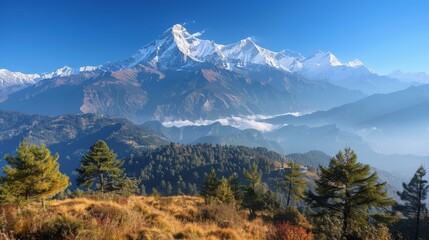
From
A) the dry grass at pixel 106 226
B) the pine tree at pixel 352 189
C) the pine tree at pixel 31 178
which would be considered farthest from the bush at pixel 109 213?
the pine tree at pixel 352 189

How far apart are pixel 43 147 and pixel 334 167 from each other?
28220mm

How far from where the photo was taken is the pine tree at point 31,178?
23.8 meters

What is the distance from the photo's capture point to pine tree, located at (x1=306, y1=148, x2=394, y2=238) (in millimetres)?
27375

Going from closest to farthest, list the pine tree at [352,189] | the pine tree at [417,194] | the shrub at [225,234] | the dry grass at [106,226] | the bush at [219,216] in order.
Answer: the dry grass at [106,226] < the shrub at [225,234] < the bush at [219,216] < the pine tree at [352,189] < the pine tree at [417,194]

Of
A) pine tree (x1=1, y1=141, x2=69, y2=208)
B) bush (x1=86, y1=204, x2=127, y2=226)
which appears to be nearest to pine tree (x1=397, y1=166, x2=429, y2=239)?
bush (x1=86, y1=204, x2=127, y2=226)

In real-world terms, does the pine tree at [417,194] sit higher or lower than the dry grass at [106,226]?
lower

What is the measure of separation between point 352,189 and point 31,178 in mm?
28996

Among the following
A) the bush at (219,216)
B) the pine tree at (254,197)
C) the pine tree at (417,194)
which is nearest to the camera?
the bush at (219,216)

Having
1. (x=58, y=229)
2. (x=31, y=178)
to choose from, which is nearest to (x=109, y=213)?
(x=58, y=229)

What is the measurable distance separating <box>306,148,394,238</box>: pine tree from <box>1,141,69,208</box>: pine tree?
80.9 ft

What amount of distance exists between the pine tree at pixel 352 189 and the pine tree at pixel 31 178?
24659mm

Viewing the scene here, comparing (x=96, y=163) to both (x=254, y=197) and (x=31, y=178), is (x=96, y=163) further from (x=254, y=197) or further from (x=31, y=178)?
(x=254, y=197)

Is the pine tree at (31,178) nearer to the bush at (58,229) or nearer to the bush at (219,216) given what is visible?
the bush at (219,216)

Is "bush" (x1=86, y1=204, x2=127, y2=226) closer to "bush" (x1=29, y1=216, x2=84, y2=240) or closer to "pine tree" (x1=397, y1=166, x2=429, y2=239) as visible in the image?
"bush" (x1=29, y1=216, x2=84, y2=240)
